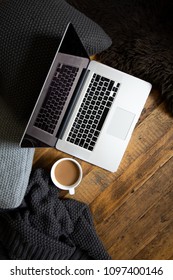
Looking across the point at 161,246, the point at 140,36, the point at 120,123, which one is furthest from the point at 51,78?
the point at 161,246

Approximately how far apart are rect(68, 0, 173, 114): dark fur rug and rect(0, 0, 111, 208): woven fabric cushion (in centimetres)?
16

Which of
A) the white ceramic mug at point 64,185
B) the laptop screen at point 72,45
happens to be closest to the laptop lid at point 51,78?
the laptop screen at point 72,45

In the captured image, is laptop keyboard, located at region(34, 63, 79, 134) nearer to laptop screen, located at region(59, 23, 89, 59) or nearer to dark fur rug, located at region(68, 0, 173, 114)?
laptop screen, located at region(59, 23, 89, 59)

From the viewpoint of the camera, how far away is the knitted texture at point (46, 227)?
0.97m

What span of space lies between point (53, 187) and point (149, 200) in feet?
1.09

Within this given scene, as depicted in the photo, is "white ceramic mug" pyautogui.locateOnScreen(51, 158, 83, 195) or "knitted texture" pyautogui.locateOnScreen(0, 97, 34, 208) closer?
"knitted texture" pyautogui.locateOnScreen(0, 97, 34, 208)

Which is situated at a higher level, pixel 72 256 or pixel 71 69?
pixel 71 69

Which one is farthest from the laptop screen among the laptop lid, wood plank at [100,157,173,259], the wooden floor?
wood plank at [100,157,173,259]

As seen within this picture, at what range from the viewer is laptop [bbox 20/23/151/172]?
0.95 metres

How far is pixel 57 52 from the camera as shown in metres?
0.87

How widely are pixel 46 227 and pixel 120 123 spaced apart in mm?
388

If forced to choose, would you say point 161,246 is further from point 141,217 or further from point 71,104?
point 71,104
